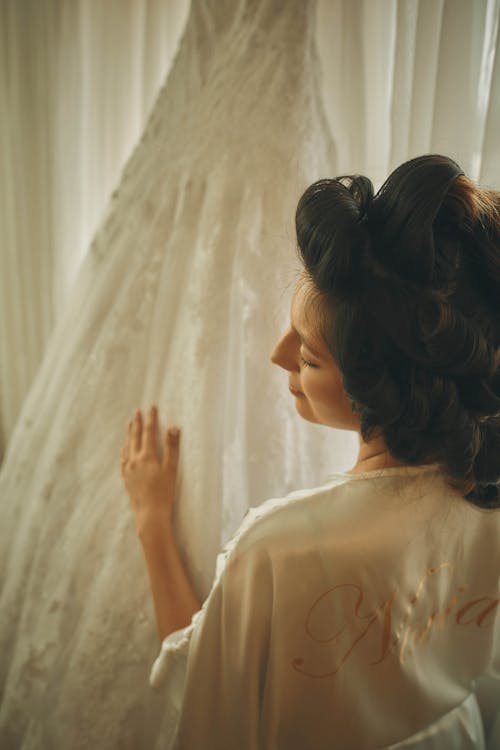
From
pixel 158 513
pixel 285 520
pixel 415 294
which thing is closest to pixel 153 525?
pixel 158 513

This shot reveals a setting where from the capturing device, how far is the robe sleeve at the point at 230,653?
0.48 meters

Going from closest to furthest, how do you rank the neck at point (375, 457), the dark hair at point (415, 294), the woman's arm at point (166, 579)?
the dark hair at point (415, 294) < the neck at point (375, 457) < the woman's arm at point (166, 579)

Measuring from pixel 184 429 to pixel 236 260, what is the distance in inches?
8.8

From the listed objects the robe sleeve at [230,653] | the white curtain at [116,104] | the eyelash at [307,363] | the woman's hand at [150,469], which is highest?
the white curtain at [116,104]

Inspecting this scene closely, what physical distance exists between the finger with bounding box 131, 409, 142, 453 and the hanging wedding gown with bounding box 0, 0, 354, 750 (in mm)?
21

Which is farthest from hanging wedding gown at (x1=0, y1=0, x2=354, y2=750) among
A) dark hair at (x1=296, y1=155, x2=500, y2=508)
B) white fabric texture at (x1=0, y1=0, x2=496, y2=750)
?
dark hair at (x1=296, y1=155, x2=500, y2=508)

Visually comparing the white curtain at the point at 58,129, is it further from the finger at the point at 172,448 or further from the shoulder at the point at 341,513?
the shoulder at the point at 341,513

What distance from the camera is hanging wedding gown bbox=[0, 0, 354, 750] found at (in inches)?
25.7

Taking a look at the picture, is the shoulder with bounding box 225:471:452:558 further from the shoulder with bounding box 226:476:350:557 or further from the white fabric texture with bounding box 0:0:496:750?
the white fabric texture with bounding box 0:0:496:750

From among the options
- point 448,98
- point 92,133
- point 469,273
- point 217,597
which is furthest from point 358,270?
point 92,133

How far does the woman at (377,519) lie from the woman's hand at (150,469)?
14 centimetres

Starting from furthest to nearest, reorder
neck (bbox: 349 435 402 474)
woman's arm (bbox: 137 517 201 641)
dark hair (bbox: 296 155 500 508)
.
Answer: woman's arm (bbox: 137 517 201 641), neck (bbox: 349 435 402 474), dark hair (bbox: 296 155 500 508)

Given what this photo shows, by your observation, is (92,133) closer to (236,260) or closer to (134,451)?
(236,260)

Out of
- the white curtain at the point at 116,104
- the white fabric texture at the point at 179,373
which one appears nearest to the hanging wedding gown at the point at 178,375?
the white fabric texture at the point at 179,373
